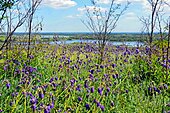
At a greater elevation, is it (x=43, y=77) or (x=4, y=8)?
(x=4, y=8)

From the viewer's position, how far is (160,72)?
5.51 meters

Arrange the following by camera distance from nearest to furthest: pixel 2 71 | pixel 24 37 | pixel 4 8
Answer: pixel 4 8 → pixel 2 71 → pixel 24 37

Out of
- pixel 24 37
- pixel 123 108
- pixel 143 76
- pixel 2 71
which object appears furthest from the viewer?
pixel 24 37

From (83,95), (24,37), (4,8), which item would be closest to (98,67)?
(83,95)

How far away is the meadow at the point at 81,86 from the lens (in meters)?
3.52

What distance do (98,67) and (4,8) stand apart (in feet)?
5.77

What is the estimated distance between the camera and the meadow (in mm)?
3520

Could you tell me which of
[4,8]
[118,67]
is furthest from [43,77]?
[118,67]

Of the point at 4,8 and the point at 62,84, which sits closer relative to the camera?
the point at 62,84

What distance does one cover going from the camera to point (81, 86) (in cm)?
445

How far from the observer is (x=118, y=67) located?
6.39 meters

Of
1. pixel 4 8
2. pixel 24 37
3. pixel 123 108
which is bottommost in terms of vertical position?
pixel 123 108

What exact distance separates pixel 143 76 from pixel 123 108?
200cm

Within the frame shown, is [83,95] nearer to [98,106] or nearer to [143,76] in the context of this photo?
[98,106]
